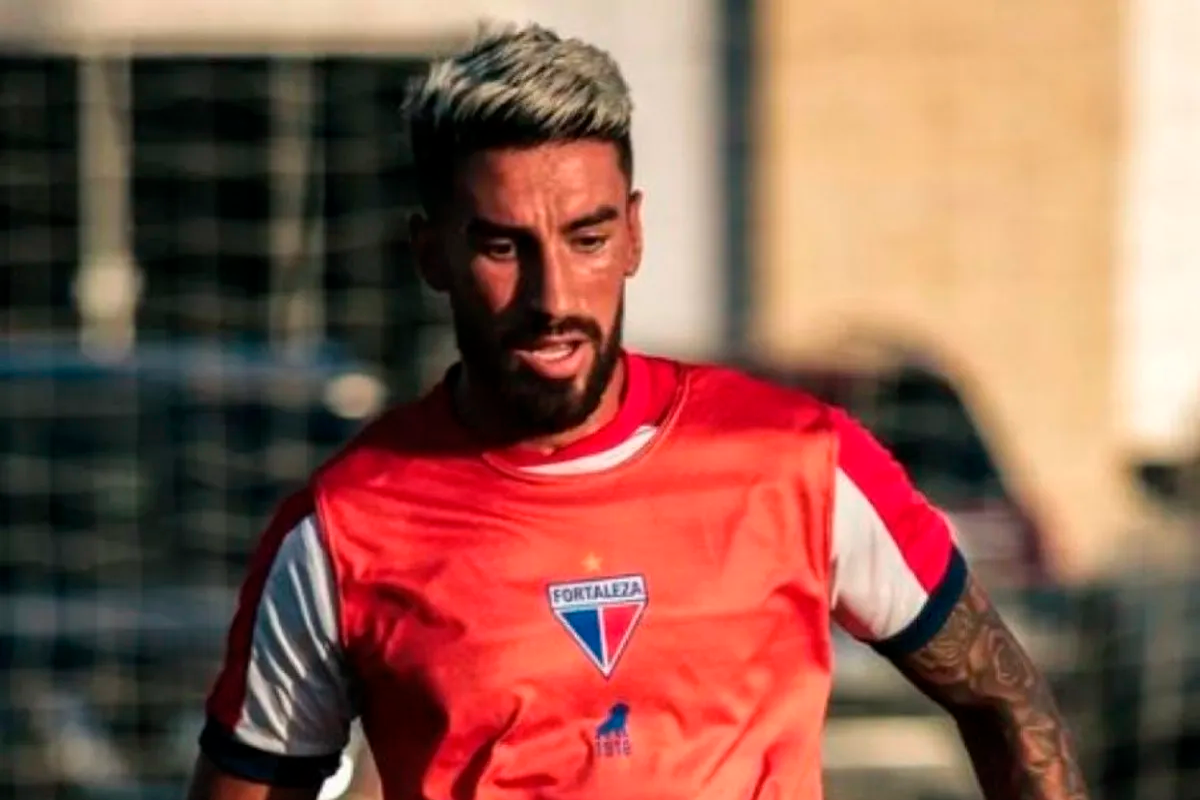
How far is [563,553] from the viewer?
3.91 m

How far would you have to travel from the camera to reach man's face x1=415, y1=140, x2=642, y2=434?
150 inches

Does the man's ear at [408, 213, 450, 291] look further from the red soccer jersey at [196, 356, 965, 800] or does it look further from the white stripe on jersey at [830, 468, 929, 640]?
the white stripe on jersey at [830, 468, 929, 640]

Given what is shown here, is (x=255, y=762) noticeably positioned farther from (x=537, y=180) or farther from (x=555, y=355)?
(x=537, y=180)

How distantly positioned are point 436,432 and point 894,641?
555 millimetres

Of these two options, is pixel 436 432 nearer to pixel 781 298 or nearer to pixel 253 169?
pixel 253 169

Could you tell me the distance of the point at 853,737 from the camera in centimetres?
895

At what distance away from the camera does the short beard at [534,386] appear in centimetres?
386

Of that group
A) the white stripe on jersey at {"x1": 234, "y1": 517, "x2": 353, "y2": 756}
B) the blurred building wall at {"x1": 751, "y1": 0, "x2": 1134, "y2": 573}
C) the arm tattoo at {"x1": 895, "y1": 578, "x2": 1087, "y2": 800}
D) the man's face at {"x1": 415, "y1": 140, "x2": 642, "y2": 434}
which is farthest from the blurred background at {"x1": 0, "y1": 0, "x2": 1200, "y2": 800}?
the man's face at {"x1": 415, "y1": 140, "x2": 642, "y2": 434}

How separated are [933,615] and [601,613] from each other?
1.39 ft

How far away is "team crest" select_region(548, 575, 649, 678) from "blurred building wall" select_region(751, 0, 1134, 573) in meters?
11.8

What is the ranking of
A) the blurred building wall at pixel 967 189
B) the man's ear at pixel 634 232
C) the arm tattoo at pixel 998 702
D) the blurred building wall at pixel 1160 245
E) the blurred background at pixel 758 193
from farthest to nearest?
the blurred building wall at pixel 1160 245
the blurred building wall at pixel 967 189
the blurred background at pixel 758 193
the arm tattoo at pixel 998 702
the man's ear at pixel 634 232

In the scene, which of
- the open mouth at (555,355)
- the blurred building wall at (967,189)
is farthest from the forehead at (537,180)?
the blurred building wall at (967,189)

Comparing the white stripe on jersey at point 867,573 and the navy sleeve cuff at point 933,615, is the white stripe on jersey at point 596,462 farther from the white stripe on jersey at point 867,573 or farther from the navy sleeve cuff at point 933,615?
the navy sleeve cuff at point 933,615

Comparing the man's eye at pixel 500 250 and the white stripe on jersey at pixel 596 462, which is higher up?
the man's eye at pixel 500 250
